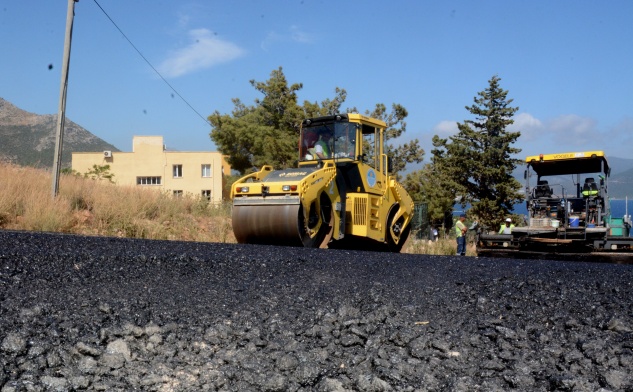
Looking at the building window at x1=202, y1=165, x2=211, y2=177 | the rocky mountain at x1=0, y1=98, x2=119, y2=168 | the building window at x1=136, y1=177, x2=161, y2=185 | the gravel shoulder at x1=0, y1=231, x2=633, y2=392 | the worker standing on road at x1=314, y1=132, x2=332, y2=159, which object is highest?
the rocky mountain at x1=0, y1=98, x2=119, y2=168

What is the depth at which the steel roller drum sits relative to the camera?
32.8 feet

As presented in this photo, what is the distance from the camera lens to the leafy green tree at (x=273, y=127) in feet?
122

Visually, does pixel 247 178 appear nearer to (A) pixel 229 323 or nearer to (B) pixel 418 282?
(B) pixel 418 282

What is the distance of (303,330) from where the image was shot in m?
4.23

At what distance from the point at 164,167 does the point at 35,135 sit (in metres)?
81.0

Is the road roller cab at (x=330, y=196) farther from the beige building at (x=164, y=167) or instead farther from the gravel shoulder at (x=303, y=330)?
the beige building at (x=164, y=167)

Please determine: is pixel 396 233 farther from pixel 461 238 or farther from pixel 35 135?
pixel 35 135

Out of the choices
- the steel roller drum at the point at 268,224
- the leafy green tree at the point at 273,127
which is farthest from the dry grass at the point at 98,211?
the leafy green tree at the point at 273,127

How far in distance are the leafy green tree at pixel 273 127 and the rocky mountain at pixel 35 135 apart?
74722 mm

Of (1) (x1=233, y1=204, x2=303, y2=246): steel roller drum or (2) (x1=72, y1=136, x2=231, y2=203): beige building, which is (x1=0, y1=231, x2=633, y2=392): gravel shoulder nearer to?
(1) (x1=233, y1=204, x2=303, y2=246): steel roller drum

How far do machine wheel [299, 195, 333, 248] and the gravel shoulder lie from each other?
4702 millimetres

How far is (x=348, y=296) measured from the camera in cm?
479

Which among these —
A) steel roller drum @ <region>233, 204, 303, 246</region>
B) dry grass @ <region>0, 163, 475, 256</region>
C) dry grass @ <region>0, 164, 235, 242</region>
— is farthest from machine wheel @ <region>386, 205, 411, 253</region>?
dry grass @ <region>0, 164, 235, 242</region>

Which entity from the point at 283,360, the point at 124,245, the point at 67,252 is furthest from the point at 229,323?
the point at 124,245
